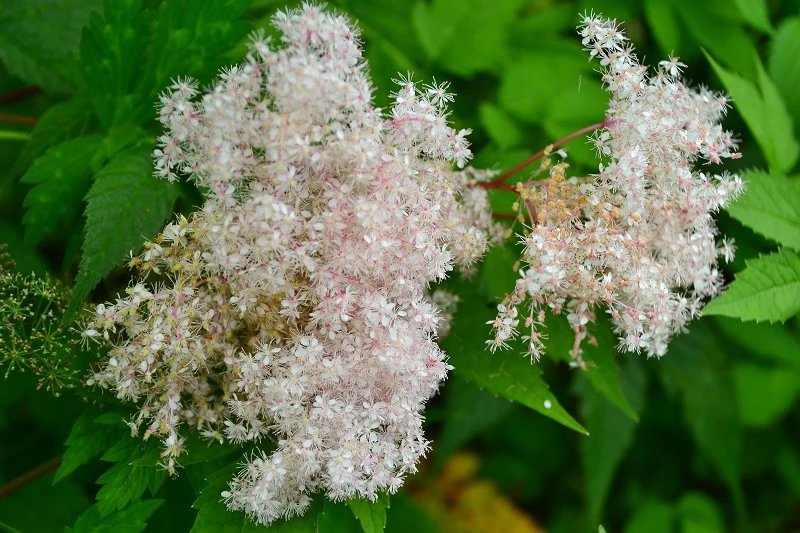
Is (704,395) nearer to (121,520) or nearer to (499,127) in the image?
(499,127)

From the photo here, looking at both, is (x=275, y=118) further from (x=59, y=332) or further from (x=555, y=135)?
(x=555, y=135)

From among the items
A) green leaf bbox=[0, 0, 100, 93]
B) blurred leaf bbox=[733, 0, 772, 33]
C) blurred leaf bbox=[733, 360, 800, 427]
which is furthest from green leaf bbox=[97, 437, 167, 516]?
blurred leaf bbox=[733, 360, 800, 427]

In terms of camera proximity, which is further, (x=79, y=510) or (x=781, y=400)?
(x=781, y=400)

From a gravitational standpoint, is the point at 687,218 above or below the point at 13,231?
above

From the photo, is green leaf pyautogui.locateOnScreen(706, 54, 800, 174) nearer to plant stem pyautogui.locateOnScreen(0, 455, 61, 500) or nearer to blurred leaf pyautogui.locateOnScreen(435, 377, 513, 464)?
blurred leaf pyautogui.locateOnScreen(435, 377, 513, 464)

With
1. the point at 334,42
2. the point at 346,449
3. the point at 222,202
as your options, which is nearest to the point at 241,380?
the point at 346,449

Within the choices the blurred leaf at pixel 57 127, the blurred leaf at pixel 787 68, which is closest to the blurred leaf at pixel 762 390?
the blurred leaf at pixel 787 68
